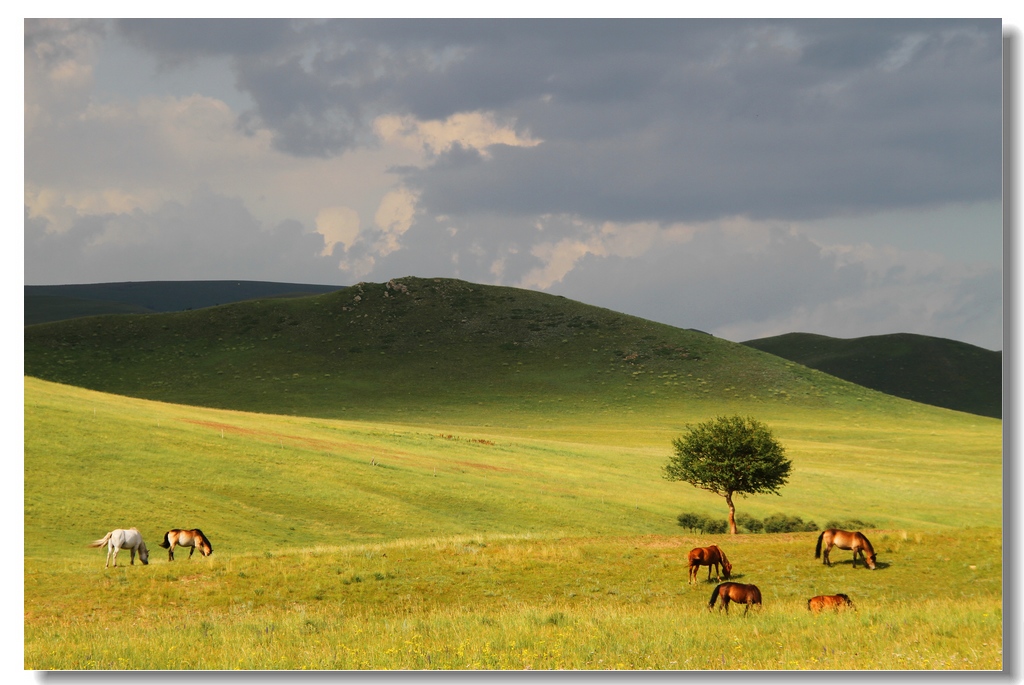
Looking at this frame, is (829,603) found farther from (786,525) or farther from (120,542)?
(786,525)

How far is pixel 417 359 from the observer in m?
162

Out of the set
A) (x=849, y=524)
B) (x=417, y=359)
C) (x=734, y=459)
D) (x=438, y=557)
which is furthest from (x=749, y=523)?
(x=417, y=359)

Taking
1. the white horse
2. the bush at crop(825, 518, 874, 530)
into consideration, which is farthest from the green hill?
the white horse

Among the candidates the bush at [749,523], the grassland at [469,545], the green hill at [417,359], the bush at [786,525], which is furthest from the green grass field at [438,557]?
the green hill at [417,359]

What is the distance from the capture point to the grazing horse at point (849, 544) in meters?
28.1

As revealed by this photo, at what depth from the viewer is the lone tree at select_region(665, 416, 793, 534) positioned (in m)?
45.3

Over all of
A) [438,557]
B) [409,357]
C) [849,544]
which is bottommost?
[438,557]

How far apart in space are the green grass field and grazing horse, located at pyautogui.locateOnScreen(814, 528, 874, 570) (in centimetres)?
63

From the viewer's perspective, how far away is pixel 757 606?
2112 cm

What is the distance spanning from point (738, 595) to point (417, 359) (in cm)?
14291

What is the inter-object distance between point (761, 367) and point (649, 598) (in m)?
140

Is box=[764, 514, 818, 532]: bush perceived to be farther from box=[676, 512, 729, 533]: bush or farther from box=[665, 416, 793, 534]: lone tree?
box=[676, 512, 729, 533]: bush

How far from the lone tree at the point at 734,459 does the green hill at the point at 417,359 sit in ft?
254

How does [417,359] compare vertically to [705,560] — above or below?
above
